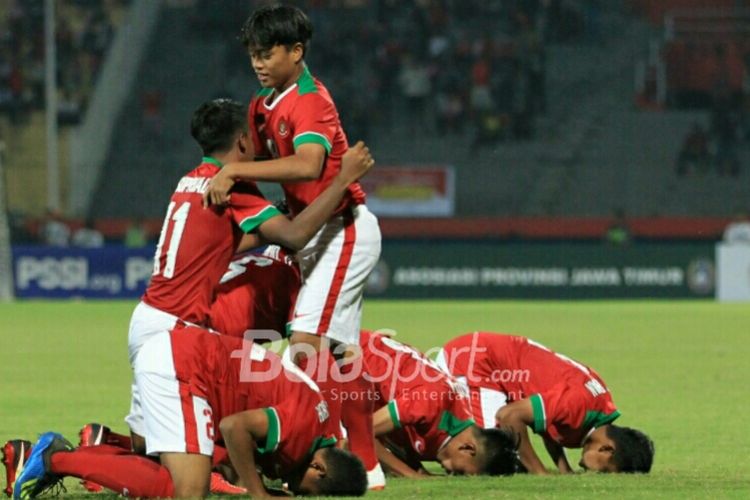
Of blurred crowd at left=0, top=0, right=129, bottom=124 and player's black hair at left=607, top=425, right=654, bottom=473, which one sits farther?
blurred crowd at left=0, top=0, right=129, bottom=124

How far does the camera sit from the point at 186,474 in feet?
20.6

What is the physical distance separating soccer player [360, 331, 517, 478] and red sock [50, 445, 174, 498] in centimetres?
136

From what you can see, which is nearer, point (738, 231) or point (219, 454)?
point (219, 454)

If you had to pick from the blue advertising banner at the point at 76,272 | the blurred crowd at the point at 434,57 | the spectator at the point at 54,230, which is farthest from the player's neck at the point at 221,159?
the blurred crowd at the point at 434,57

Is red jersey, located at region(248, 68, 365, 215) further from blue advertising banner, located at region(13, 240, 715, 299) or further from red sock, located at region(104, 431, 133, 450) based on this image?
blue advertising banner, located at region(13, 240, 715, 299)

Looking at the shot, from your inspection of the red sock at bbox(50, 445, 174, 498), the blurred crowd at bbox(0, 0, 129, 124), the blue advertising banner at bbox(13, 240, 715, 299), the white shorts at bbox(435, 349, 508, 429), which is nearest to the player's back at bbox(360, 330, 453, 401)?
the white shorts at bbox(435, 349, 508, 429)

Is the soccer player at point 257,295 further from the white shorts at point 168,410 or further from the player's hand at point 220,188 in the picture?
the white shorts at point 168,410

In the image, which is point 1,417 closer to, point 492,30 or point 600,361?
point 600,361

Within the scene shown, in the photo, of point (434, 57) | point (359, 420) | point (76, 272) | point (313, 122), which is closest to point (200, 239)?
point (313, 122)

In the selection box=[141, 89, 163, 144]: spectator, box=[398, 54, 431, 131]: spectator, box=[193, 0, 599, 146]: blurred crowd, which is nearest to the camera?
box=[193, 0, 599, 146]: blurred crowd

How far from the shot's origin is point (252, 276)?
7.85 m

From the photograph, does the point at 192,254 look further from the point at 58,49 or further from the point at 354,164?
the point at 58,49

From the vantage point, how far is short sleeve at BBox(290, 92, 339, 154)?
Result: 7.09 metres

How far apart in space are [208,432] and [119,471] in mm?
404
